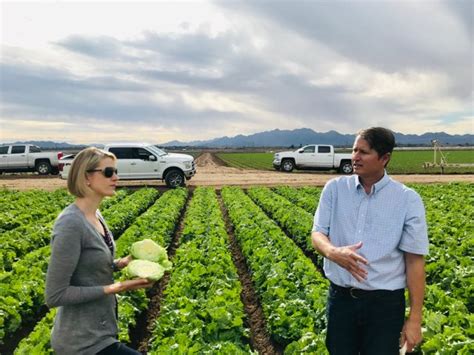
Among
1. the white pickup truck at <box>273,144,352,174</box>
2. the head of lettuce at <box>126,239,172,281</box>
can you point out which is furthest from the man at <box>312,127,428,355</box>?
the white pickup truck at <box>273,144,352,174</box>

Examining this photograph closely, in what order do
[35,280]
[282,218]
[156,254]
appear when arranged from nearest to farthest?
[156,254] < [35,280] < [282,218]

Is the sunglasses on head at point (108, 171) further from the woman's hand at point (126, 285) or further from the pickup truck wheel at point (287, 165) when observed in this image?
the pickup truck wheel at point (287, 165)

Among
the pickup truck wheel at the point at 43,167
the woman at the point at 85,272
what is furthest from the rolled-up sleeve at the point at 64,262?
the pickup truck wheel at the point at 43,167

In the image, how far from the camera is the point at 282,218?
13.1 metres

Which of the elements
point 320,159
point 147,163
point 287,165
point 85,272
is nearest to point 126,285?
point 85,272

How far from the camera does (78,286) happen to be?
8.98 feet

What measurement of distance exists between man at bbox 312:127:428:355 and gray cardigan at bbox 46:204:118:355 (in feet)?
5.06

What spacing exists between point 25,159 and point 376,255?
3041 cm

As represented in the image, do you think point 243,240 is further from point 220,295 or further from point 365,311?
point 365,311

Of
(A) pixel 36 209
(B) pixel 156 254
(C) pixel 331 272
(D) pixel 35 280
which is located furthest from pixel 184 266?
(A) pixel 36 209

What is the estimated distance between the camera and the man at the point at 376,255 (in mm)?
2914

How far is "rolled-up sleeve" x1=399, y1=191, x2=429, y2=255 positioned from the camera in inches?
113

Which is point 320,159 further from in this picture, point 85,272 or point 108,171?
point 85,272

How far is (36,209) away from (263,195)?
8.82 meters
